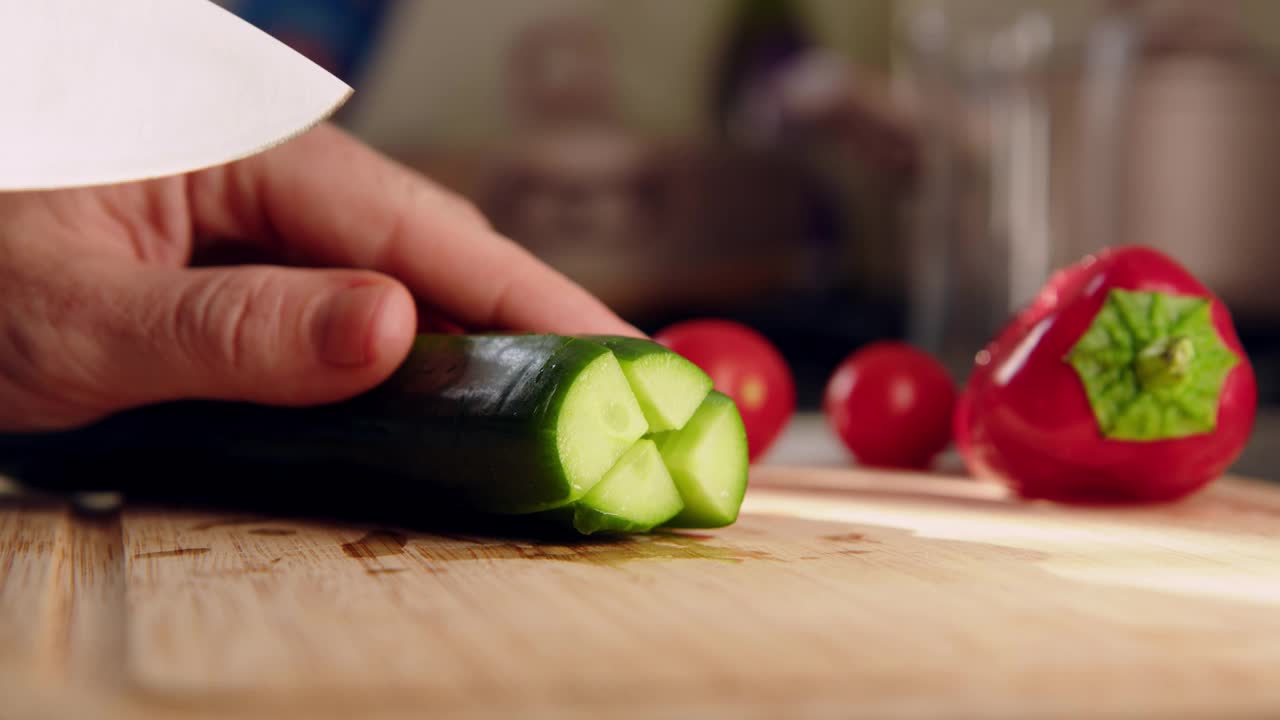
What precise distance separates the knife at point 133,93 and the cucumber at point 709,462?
1.09ft

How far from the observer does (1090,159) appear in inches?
96.0

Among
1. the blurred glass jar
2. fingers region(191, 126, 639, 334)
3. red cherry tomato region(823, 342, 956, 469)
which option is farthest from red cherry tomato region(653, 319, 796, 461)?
the blurred glass jar

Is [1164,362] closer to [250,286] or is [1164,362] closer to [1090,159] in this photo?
[250,286]

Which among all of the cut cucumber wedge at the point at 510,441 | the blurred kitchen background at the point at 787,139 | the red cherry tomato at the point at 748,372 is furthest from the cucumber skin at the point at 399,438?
the blurred kitchen background at the point at 787,139

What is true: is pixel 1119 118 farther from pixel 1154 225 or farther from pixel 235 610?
pixel 235 610

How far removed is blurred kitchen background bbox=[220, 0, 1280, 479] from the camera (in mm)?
2908

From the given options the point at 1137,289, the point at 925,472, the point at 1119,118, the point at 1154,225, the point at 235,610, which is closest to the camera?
the point at 235,610

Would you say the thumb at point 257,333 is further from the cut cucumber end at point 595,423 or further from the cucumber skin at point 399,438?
the cut cucumber end at point 595,423

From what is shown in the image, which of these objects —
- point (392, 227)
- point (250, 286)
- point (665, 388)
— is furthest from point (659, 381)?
point (392, 227)

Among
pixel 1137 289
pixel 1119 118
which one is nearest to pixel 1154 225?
pixel 1119 118

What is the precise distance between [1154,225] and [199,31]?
8.57ft

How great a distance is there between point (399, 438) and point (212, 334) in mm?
175

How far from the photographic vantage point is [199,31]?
800 millimetres

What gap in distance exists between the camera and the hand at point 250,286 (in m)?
0.98
